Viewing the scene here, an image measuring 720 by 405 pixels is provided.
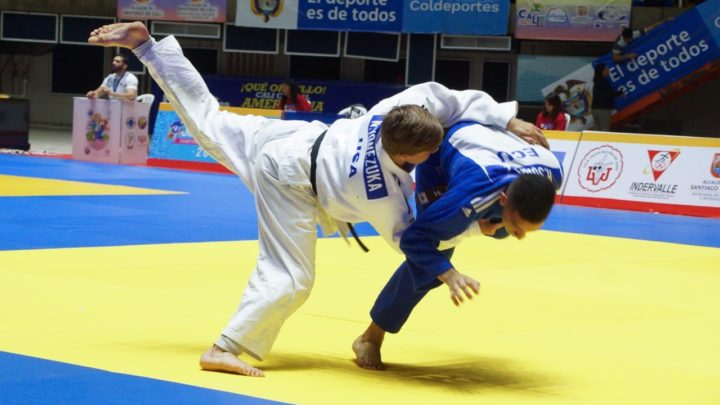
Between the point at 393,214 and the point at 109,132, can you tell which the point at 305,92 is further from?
the point at 393,214

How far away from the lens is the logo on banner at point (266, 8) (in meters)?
28.4

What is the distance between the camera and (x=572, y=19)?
84.8 feet

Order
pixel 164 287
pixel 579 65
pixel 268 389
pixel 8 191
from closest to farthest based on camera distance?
pixel 268 389, pixel 164 287, pixel 8 191, pixel 579 65

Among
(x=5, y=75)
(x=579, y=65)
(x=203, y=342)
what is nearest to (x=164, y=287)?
(x=203, y=342)

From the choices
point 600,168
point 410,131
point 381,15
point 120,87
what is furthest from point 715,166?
point 381,15

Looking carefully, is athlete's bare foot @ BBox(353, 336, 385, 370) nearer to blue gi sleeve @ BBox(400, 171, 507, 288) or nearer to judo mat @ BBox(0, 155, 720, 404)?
judo mat @ BBox(0, 155, 720, 404)

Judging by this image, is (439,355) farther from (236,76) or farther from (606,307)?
(236,76)

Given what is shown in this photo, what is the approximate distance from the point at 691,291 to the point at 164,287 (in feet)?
12.8

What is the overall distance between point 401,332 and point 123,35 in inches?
88.2

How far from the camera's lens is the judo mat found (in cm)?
497

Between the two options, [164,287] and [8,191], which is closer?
[164,287]

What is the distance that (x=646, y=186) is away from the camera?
53.2ft

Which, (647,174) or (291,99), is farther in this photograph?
(291,99)

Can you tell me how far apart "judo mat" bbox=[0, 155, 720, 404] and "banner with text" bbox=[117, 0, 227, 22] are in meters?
18.2
